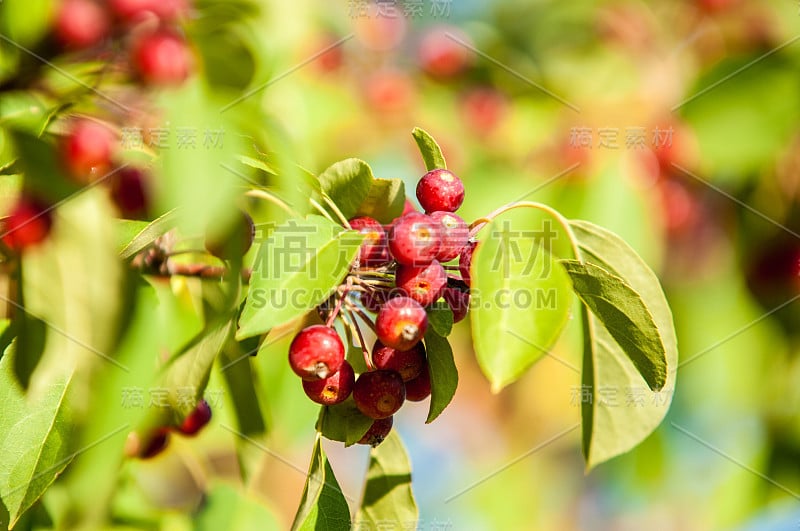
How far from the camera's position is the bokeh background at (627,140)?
6.92 feet

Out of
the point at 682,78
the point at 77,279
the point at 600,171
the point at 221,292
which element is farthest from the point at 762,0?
the point at 77,279

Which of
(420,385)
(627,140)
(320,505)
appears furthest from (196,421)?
(627,140)

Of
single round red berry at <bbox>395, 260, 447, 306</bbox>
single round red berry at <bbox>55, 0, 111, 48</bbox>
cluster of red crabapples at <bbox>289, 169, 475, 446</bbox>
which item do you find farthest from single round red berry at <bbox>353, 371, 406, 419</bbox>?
single round red berry at <bbox>55, 0, 111, 48</bbox>

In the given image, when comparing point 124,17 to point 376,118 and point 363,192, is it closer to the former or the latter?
point 363,192

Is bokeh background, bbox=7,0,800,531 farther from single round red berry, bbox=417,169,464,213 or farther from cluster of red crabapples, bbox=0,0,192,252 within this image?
single round red berry, bbox=417,169,464,213

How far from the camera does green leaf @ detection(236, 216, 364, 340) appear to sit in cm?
78

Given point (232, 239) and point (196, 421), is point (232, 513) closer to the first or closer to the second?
point (196, 421)

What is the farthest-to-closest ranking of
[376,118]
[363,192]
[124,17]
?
[376,118] → [124,17] → [363,192]

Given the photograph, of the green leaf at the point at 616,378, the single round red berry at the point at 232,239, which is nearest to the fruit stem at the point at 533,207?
the green leaf at the point at 616,378

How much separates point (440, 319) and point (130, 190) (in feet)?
2.35

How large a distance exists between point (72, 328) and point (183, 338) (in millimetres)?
168

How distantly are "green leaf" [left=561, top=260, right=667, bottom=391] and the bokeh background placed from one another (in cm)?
88

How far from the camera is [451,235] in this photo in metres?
0.93

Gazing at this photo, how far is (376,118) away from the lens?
2906mm
